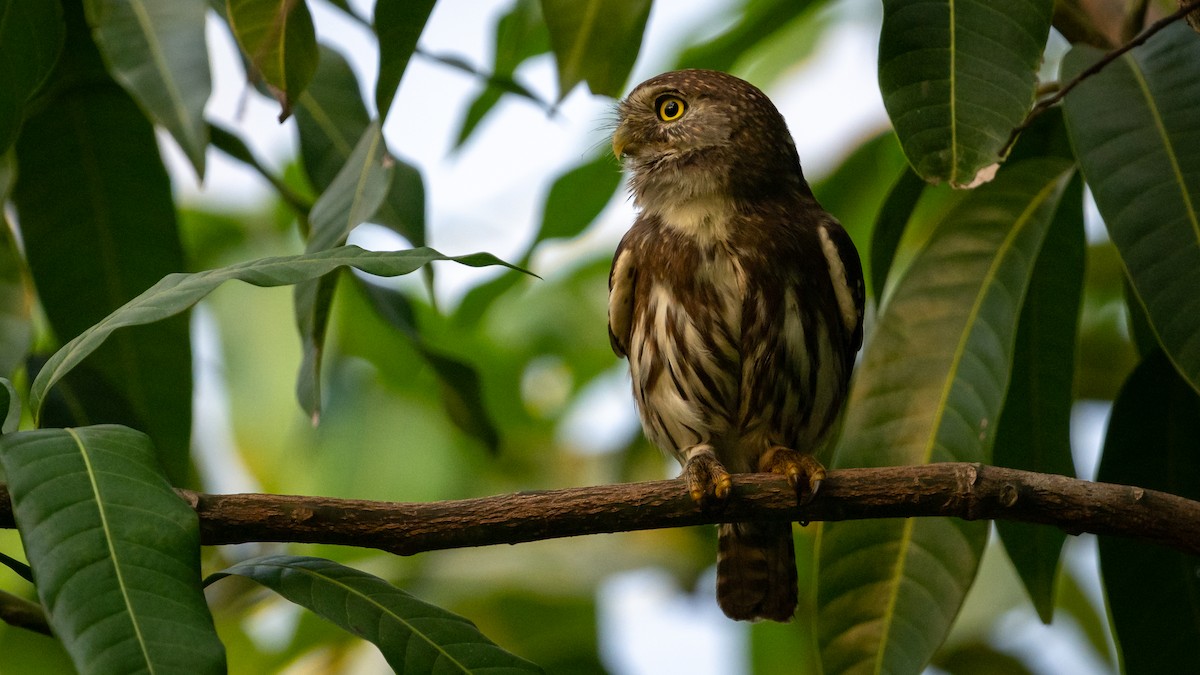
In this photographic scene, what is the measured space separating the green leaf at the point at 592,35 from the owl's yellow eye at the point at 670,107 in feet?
1.43

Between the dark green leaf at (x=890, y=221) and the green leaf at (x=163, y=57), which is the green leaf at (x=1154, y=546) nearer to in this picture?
the dark green leaf at (x=890, y=221)

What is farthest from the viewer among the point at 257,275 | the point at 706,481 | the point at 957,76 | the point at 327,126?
the point at 327,126

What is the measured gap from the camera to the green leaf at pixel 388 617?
6.97 feet

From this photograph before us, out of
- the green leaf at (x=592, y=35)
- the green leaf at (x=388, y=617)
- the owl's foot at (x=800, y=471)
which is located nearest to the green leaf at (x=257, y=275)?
the green leaf at (x=388, y=617)

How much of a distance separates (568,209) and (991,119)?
1.60m

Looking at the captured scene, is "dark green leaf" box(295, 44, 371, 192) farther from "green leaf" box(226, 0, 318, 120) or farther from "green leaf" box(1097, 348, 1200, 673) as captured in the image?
"green leaf" box(1097, 348, 1200, 673)

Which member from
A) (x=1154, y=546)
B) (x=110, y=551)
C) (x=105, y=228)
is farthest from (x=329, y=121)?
(x=1154, y=546)

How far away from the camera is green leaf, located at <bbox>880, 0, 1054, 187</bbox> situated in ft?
7.53

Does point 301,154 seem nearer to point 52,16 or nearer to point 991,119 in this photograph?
point 52,16

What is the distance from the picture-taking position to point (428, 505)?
2.16 metres

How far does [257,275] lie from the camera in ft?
6.20

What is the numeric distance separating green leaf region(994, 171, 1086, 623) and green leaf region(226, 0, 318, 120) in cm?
177

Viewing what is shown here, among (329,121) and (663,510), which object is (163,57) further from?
(663,510)

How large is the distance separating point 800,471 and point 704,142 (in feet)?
4.25
